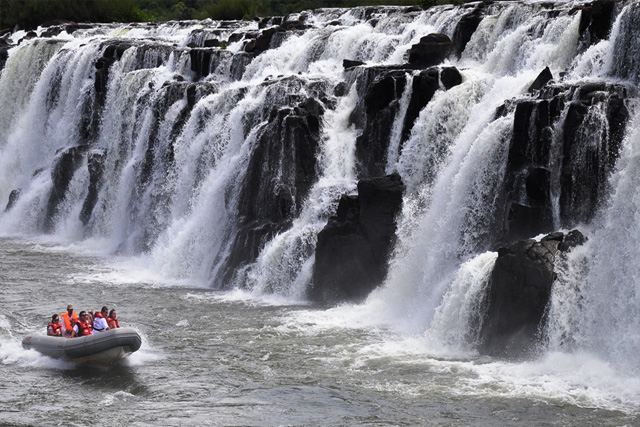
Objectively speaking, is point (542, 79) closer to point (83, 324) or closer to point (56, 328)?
point (83, 324)

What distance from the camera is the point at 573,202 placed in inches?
1082

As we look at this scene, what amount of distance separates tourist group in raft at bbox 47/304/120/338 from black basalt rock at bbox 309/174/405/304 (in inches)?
288

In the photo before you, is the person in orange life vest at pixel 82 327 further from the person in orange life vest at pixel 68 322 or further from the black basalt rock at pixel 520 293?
the black basalt rock at pixel 520 293

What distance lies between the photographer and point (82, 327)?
2694cm

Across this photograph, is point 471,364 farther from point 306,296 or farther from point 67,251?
point 67,251

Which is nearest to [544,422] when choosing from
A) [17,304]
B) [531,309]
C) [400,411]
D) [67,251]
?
[400,411]

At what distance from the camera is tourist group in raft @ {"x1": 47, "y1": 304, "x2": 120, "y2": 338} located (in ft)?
88.5

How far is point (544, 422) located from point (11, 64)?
42097mm

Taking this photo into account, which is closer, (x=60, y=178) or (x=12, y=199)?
(x=60, y=178)

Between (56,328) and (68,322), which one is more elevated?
(68,322)

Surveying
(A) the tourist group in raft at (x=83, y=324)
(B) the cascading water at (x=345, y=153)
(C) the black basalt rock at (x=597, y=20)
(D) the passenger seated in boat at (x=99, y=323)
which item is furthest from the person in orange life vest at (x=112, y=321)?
(C) the black basalt rock at (x=597, y=20)

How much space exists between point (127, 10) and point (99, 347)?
60083 millimetres

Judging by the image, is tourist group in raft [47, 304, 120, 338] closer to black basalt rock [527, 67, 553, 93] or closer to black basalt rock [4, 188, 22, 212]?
black basalt rock [527, 67, 553, 93]

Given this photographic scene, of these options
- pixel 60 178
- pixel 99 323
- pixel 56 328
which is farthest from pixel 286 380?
pixel 60 178
